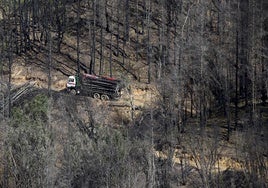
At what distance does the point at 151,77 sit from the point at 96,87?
256 inches

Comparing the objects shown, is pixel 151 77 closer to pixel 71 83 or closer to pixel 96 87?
pixel 96 87

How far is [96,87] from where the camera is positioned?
111ft

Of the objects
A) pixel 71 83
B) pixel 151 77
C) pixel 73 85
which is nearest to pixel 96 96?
pixel 73 85

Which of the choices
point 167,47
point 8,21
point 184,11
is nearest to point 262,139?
point 167,47

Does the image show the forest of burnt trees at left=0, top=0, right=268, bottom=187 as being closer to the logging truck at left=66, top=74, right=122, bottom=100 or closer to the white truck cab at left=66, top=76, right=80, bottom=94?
the white truck cab at left=66, top=76, right=80, bottom=94

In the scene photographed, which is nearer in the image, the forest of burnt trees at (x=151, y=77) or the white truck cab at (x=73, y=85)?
the forest of burnt trees at (x=151, y=77)

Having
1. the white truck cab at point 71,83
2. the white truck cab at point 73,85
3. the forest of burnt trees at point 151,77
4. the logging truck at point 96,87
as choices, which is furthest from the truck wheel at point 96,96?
the forest of burnt trees at point 151,77

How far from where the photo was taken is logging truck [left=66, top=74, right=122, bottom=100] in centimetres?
3369

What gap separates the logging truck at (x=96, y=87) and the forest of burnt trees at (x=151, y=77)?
2.36 m

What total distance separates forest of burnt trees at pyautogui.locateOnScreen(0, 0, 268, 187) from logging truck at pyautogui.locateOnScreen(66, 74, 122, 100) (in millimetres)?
2356

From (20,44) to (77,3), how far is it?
7.31 metres

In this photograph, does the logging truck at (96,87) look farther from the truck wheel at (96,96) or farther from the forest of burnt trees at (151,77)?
the forest of burnt trees at (151,77)

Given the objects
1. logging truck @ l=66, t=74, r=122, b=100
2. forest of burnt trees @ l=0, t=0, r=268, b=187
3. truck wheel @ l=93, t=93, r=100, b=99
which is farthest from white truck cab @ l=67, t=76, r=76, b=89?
forest of burnt trees @ l=0, t=0, r=268, b=187

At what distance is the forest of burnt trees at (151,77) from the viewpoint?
67.8ft
